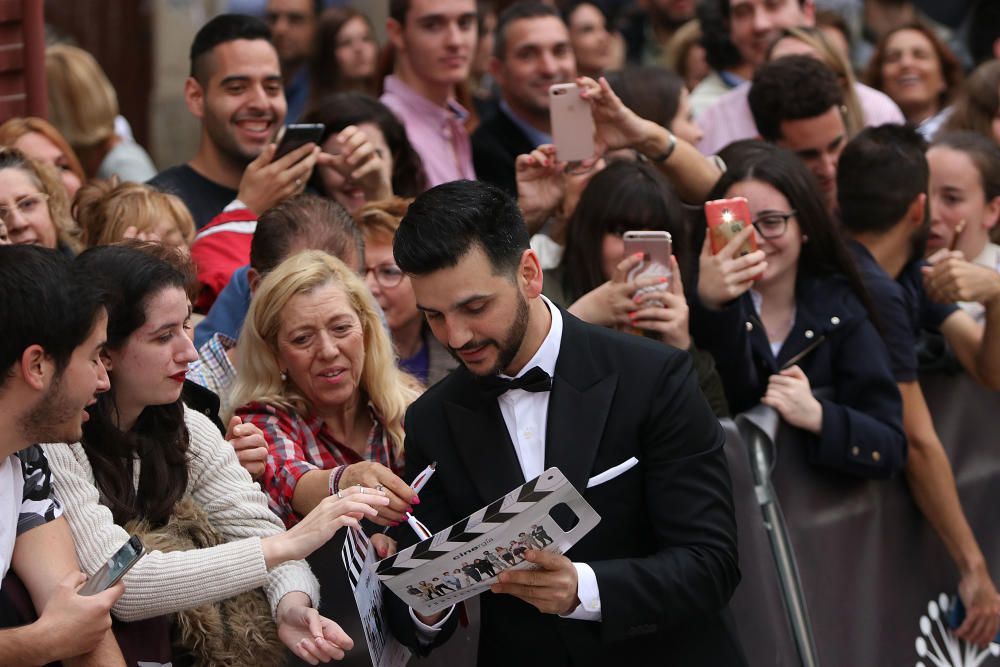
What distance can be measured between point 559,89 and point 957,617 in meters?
2.50

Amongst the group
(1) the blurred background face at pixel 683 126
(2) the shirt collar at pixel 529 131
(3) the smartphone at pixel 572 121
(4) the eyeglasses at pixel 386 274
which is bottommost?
(4) the eyeglasses at pixel 386 274

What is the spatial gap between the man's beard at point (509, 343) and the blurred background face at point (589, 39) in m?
6.45

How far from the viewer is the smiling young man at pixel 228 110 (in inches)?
261

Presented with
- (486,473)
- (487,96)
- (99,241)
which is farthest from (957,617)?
(487,96)

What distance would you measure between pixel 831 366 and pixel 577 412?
2006mm

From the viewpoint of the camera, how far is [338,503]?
3.85 metres

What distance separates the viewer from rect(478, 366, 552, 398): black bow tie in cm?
389

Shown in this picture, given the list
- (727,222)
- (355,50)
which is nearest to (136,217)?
(727,222)

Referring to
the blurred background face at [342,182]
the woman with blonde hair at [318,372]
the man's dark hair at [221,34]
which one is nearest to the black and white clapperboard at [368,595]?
the woman with blonde hair at [318,372]

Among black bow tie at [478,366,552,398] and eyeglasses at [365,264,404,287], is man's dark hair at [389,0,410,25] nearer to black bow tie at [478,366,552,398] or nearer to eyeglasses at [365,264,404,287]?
eyeglasses at [365,264,404,287]

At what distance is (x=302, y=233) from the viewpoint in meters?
5.29

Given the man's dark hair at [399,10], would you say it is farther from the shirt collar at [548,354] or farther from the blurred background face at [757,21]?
the shirt collar at [548,354]

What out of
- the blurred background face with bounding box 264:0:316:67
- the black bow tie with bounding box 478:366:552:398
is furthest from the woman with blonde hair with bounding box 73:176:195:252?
the blurred background face with bounding box 264:0:316:67

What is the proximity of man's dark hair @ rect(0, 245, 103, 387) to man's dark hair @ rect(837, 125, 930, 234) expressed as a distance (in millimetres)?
3529
